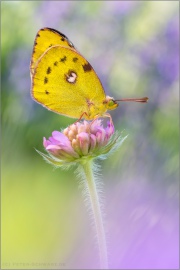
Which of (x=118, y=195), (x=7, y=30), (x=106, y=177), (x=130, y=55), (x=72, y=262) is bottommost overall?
(x=72, y=262)

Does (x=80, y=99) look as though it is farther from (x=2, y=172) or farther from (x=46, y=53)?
(x=2, y=172)

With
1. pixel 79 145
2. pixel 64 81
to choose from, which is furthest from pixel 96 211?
pixel 64 81

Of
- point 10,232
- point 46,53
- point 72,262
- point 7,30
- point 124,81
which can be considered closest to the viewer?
point 46,53

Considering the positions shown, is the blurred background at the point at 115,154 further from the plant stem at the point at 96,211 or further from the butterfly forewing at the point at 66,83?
the butterfly forewing at the point at 66,83

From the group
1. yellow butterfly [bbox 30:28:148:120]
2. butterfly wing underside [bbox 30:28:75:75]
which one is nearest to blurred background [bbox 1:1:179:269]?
yellow butterfly [bbox 30:28:148:120]

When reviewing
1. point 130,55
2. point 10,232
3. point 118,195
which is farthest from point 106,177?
point 130,55
